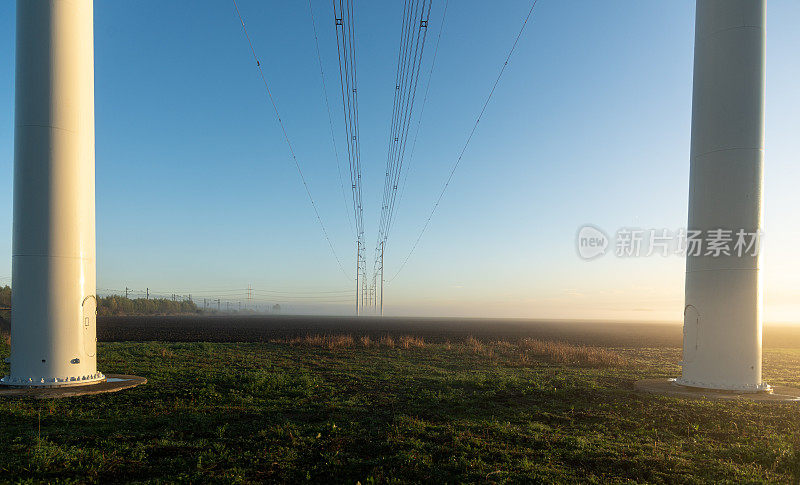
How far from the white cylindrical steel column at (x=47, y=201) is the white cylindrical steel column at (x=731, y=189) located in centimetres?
1806

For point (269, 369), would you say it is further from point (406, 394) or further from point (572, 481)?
point (572, 481)

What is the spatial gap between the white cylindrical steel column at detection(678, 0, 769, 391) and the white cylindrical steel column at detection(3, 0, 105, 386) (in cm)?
1806

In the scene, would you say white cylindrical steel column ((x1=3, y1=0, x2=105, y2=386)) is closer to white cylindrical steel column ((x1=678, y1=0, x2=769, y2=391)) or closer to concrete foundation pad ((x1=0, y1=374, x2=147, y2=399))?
concrete foundation pad ((x1=0, y1=374, x2=147, y2=399))

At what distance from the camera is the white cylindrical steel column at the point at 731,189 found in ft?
48.9

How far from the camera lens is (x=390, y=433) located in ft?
33.2

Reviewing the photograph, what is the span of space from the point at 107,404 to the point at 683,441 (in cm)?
1263

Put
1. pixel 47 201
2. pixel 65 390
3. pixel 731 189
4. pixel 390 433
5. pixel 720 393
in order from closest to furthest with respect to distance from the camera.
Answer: pixel 390 433 < pixel 65 390 < pixel 47 201 < pixel 720 393 < pixel 731 189

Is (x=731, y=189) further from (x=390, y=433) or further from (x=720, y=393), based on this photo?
(x=390, y=433)

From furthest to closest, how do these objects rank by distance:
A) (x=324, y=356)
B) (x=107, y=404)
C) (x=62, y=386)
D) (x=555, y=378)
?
1. (x=324, y=356)
2. (x=555, y=378)
3. (x=62, y=386)
4. (x=107, y=404)

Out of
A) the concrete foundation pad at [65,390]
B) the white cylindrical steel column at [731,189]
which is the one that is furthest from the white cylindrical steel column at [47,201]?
the white cylindrical steel column at [731,189]

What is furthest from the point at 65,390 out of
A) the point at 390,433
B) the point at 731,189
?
the point at 731,189

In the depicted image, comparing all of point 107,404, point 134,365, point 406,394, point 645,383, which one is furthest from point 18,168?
point 645,383

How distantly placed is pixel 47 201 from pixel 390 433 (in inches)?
430

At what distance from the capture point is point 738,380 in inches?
592
